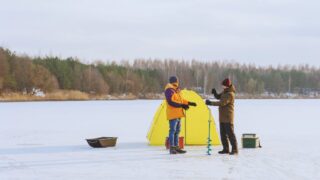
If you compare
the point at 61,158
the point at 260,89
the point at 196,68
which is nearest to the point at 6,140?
the point at 61,158

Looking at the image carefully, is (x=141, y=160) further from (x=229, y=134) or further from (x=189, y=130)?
(x=189, y=130)

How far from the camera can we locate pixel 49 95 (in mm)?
59219

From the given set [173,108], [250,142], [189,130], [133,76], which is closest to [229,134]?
[173,108]

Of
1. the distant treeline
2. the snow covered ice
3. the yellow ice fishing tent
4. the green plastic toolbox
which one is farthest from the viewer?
the distant treeline

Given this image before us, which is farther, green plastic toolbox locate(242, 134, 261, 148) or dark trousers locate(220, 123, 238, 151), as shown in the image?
green plastic toolbox locate(242, 134, 261, 148)

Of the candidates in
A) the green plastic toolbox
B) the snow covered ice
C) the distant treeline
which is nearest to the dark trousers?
the snow covered ice

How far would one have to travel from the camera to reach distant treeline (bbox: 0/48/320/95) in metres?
62.3

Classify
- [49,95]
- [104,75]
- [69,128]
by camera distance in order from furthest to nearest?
[104,75] → [49,95] → [69,128]

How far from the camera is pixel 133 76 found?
270 feet

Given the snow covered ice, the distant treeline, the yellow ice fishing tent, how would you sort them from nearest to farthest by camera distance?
the snow covered ice, the yellow ice fishing tent, the distant treeline

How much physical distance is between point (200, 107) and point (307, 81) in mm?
107057

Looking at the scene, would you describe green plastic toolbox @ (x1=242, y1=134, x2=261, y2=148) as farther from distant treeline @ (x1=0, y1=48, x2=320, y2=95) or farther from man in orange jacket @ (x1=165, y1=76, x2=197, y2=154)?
distant treeline @ (x1=0, y1=48, x2=320, y2=95)

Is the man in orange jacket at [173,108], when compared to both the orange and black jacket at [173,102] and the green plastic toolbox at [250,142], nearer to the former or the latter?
the orange and black jacket at [173,102]

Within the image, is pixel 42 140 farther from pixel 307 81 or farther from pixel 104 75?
pixel 307 81
